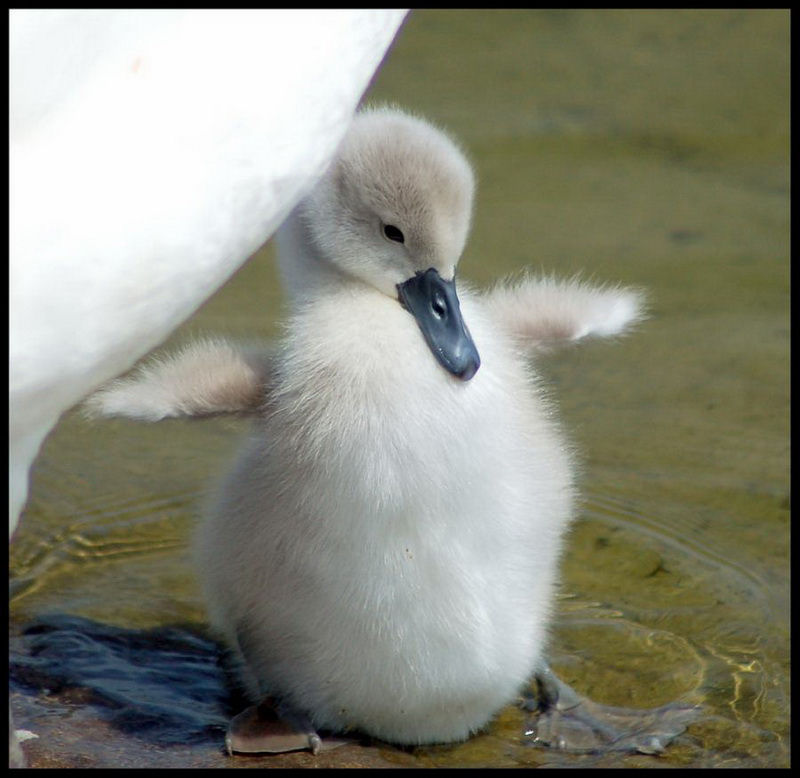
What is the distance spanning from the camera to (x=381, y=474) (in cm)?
214

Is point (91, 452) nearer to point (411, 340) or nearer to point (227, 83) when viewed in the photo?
point (411, 340)

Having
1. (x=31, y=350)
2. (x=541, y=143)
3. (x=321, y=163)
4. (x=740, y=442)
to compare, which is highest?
(x=541, y=143)

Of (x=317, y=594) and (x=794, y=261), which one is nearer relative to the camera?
(x=317, y=594)

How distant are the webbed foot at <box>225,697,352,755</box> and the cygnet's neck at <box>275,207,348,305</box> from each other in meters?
0.61

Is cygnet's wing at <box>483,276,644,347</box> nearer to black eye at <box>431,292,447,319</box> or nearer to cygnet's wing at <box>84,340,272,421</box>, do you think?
black eye at <box>431,292,447,319</box>

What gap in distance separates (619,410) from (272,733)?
1396mm

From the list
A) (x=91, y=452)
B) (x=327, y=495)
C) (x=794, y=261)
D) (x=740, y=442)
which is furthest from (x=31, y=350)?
(x=794, y=261)

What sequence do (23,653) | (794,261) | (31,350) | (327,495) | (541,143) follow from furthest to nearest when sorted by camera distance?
(541,143) < (794,261) < (23,653) < (327,495) < (31,350)

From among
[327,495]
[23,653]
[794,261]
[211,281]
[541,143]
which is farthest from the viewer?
[541,143]

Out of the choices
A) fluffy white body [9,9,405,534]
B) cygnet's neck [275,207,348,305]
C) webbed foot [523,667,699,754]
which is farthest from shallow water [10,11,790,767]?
fluffy white body [9,9,405,534]

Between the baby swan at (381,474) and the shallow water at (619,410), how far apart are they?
0.40ft

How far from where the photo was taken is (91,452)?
3289mm

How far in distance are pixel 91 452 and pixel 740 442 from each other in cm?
134

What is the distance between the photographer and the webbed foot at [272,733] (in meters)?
2.30
